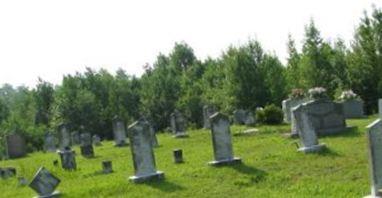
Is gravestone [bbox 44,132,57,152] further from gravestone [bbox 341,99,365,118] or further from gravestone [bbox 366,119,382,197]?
gravestone [bbox 366,119,382,197]

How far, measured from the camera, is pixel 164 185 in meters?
15.9

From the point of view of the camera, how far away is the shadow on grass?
15242mm

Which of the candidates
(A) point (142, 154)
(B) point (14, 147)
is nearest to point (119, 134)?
(B) point (14, 147)

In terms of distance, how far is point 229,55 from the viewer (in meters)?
47.8

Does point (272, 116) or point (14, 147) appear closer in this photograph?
point (272, 116)

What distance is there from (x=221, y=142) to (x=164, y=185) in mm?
2833

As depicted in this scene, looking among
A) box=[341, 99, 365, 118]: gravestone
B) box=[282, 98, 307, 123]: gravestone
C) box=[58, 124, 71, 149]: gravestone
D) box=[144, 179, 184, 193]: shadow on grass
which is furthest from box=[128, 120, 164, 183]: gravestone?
box=[58, 124, 71, 149]: gravestone

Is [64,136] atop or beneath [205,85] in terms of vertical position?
beneath

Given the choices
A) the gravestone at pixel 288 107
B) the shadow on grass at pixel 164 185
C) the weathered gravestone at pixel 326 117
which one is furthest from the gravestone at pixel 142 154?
the gravestone at pixel 288 107

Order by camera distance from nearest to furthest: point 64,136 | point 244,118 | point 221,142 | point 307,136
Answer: point 221,142 < point 307,136 < point 64,136 < point 244,118

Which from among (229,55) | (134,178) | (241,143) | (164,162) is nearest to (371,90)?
(229,55)

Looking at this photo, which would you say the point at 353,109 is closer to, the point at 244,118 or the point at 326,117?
the point at 244,118

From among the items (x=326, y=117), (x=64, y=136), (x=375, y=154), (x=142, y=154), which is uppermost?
(x=64, y=136)

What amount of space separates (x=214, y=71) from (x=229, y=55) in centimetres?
1481
